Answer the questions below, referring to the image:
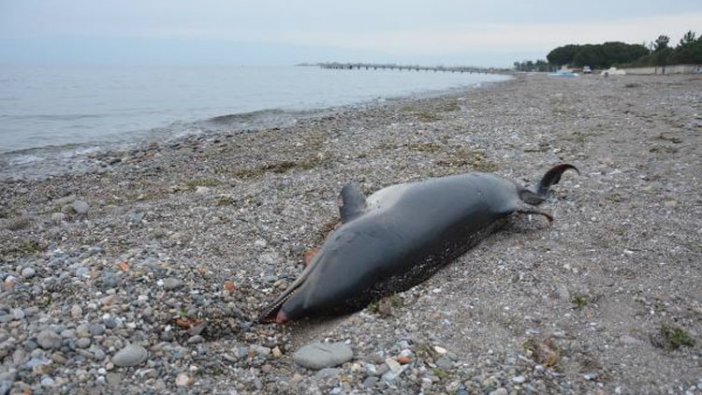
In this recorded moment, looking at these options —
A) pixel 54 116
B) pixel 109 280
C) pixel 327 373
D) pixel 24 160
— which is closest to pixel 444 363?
pixel 327 373

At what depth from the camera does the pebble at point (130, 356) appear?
13.6ft

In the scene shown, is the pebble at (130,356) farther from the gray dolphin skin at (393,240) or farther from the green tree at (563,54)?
the green tree at (563,54)

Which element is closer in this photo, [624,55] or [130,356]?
[130,356]

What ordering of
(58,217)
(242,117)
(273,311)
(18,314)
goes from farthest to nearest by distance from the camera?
1. (242,117)
2. (58,217)
3. (273,311)
4. (18,314)

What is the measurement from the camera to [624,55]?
83.4 meters

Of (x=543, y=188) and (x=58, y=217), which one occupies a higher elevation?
(x=543, y=188)

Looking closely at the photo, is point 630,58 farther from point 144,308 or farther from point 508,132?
point 144,308

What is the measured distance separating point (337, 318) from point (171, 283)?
65.2 inches

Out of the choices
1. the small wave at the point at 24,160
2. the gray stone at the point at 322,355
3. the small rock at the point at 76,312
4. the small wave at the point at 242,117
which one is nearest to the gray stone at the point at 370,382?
the gray stone at the point at 322,355

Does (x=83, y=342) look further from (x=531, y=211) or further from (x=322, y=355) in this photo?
(x=531, y=211)

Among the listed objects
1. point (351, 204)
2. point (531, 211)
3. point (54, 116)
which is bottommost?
point (531, 211)

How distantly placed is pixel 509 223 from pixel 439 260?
1.91 meters

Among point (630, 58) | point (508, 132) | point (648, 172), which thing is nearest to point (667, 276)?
point (648, 172)

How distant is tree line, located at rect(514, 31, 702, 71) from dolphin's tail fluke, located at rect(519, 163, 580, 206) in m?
51.7
